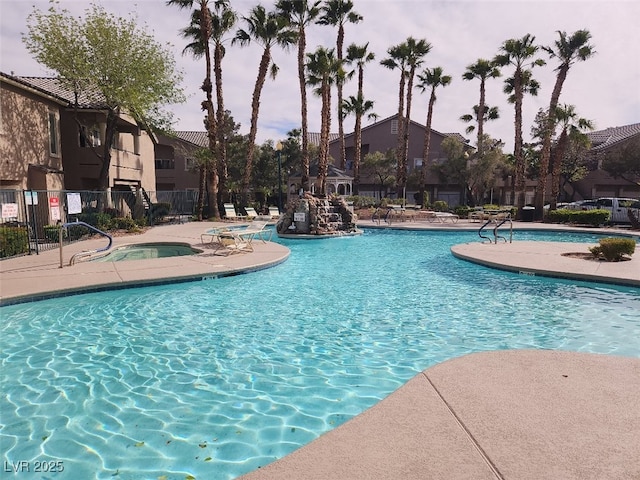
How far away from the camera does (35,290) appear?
810 centimetres

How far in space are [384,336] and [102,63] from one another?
20.3 m

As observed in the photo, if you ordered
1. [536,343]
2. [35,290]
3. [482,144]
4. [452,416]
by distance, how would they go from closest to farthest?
1. [452,416]
2. [536,343]
3. [35,290]
4. [482,144]

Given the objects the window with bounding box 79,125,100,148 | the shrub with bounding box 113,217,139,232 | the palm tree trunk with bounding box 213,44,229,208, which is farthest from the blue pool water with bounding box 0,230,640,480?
the palm tree trunk with bounding box 213,44,229,208

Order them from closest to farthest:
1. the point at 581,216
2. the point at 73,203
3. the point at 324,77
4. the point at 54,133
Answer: the point at 73,203
the point at 54,133
the point at 581,216
the point at 324,77

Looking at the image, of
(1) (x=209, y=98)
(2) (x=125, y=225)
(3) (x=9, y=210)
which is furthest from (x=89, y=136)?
(3) (x=9, y=210)

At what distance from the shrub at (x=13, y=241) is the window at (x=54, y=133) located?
8871 mm

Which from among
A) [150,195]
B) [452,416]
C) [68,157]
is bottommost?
[452,416]

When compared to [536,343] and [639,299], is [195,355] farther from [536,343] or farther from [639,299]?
[639,299]

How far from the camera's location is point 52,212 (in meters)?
11.0

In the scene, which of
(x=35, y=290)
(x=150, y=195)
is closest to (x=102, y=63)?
(x=150, y=195)

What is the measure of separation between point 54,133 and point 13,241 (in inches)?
397

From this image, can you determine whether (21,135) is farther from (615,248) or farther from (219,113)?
(615,248)

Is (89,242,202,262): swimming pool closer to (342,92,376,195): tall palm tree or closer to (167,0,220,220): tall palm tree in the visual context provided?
(167,0,220,220): tall palm tree

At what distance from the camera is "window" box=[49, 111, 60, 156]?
19391 millimetres
